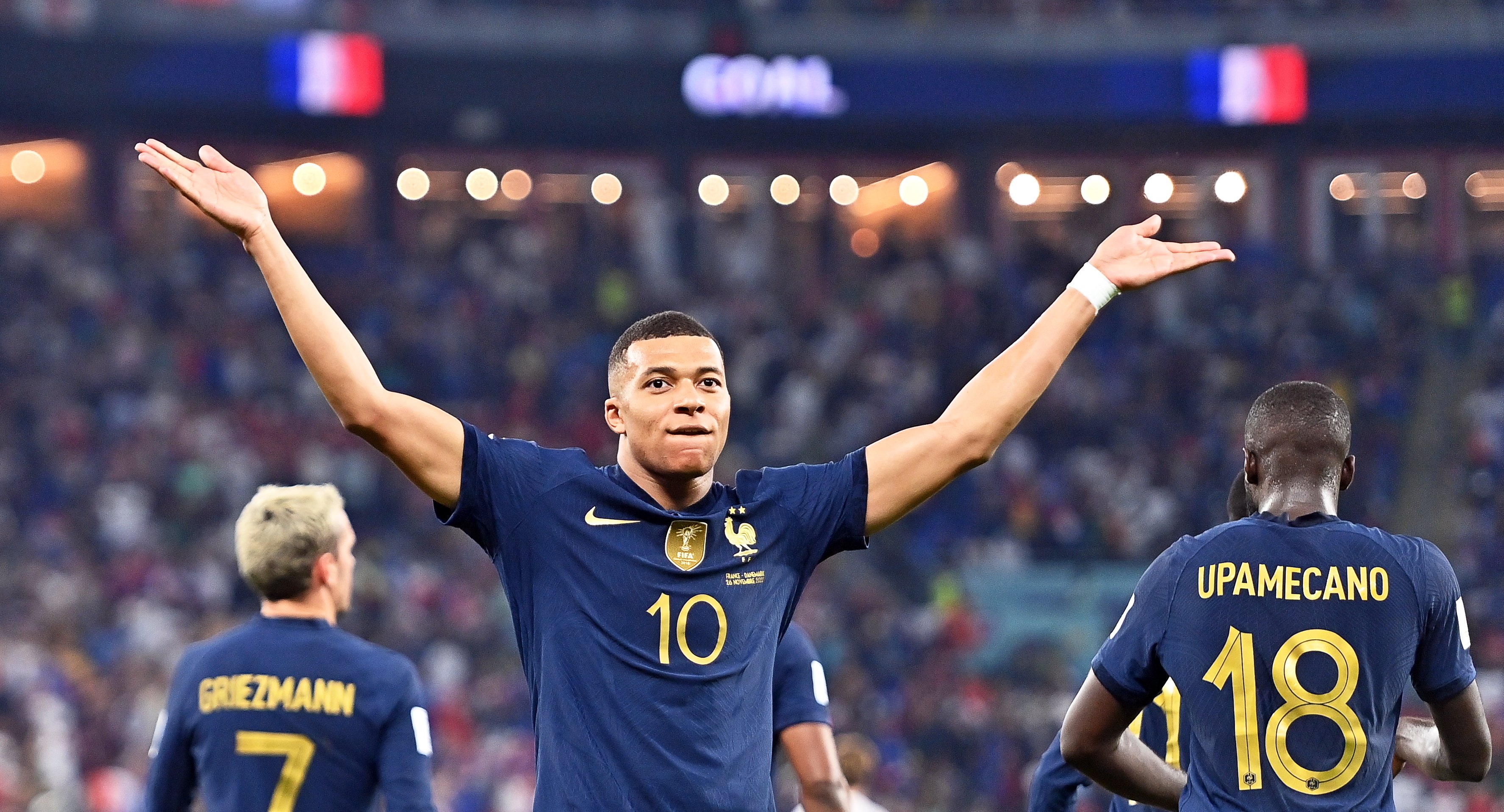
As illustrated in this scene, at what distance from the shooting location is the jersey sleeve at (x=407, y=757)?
4.21m

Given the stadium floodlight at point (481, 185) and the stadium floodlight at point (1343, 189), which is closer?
the stadium floodlight at point (481, 185)

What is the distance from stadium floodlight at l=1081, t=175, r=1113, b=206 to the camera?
1043 inches

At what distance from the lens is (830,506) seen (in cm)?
362

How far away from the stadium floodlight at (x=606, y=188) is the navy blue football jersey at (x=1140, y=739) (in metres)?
21.6

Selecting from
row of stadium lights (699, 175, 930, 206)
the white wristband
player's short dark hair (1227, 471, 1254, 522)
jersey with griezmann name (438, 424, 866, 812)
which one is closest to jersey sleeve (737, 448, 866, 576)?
jersey with griezmann name (438, 424, 866, 812)

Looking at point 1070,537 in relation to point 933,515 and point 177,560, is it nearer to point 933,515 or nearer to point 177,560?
point 933,515

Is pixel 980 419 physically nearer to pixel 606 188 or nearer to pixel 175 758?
pixel 175 758

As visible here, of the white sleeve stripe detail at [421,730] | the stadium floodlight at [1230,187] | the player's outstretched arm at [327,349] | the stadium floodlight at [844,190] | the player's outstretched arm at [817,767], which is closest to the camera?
the player's outstretched arm at [327,349]

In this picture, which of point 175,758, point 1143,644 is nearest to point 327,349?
point 175,758

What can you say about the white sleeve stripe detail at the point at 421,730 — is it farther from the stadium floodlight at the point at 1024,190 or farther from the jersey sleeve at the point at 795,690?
the stadium floodlight at the point at 1024,190

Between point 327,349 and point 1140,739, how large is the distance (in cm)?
258

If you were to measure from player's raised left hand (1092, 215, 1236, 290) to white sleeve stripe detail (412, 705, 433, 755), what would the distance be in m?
2.01

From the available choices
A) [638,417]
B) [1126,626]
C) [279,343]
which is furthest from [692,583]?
[279,343]

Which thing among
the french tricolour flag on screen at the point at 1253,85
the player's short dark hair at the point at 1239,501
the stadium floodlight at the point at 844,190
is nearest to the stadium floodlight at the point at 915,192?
the stadium floodlight at the point at 844,190
